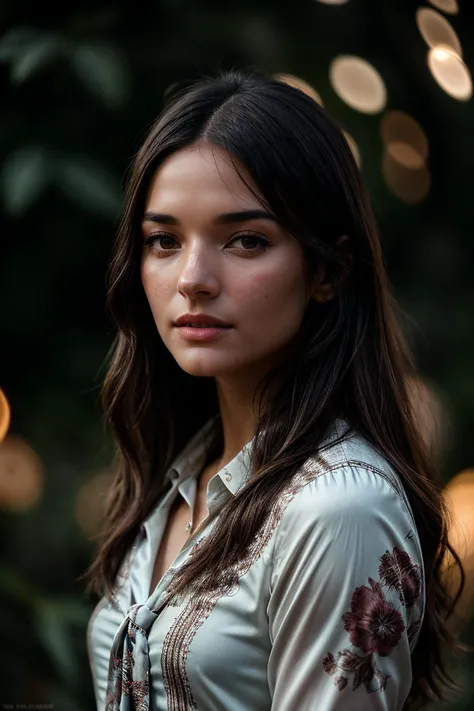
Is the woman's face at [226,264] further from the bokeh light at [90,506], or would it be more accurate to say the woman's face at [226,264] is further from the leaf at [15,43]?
the bokeh light at [90,506]

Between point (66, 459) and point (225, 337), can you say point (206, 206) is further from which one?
point (66, 459)

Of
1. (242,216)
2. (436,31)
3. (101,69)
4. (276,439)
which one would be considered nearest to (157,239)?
(242,216)

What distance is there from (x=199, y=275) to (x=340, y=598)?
1.58ft

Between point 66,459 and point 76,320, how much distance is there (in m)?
0.37

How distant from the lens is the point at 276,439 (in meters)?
1.45

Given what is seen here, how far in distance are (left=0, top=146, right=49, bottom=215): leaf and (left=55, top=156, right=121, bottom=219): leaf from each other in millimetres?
50

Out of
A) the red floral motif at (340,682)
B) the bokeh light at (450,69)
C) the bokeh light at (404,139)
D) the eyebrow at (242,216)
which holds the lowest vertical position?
the red floral motif at (340,682)

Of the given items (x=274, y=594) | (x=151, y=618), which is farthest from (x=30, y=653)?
(x=274, y=594)

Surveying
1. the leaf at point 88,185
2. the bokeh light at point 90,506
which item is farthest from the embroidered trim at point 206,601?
the bokeh light at point 90,506

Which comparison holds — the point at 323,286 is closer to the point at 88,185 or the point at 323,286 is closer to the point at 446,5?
the point at 88,185

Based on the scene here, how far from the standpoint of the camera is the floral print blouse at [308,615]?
1.22 m

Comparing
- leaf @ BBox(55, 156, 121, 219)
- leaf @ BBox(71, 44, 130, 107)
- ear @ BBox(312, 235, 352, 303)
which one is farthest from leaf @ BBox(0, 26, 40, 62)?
ear @ BBox(312, 235, 352, 303)

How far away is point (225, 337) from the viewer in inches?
55.8

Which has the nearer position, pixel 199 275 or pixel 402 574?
pixel 402 574
